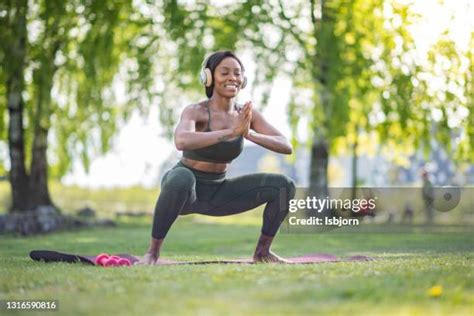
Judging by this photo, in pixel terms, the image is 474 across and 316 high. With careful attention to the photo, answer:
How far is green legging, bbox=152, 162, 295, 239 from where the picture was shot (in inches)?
257

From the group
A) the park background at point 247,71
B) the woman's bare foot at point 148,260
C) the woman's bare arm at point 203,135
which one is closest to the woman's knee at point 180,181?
the woman's bare arm at point 203,135

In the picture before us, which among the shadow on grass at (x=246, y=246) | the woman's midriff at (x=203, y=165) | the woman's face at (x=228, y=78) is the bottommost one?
the shadow on grass at (x=246, y=246)

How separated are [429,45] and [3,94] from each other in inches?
387

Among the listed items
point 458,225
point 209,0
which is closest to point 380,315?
point 458,225

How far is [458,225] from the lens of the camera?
544 inches

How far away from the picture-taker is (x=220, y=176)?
6840 millimetres

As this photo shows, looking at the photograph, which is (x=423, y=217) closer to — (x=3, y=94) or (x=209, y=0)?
(x=209, y=0)

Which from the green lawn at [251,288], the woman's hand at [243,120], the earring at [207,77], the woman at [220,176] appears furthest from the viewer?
the earring at [207,77]

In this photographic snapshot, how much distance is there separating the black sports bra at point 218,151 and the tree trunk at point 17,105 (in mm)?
10414

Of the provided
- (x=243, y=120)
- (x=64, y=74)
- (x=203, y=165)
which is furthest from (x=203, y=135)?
(x=64, y=74)

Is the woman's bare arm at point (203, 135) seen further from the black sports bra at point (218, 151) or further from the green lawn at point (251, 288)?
the green lawn at point (251, 288)

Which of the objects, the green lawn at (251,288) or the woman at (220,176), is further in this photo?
the woman at (220,176)

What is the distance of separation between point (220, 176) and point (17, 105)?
11380 millimetres

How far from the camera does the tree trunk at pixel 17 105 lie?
16203mm
